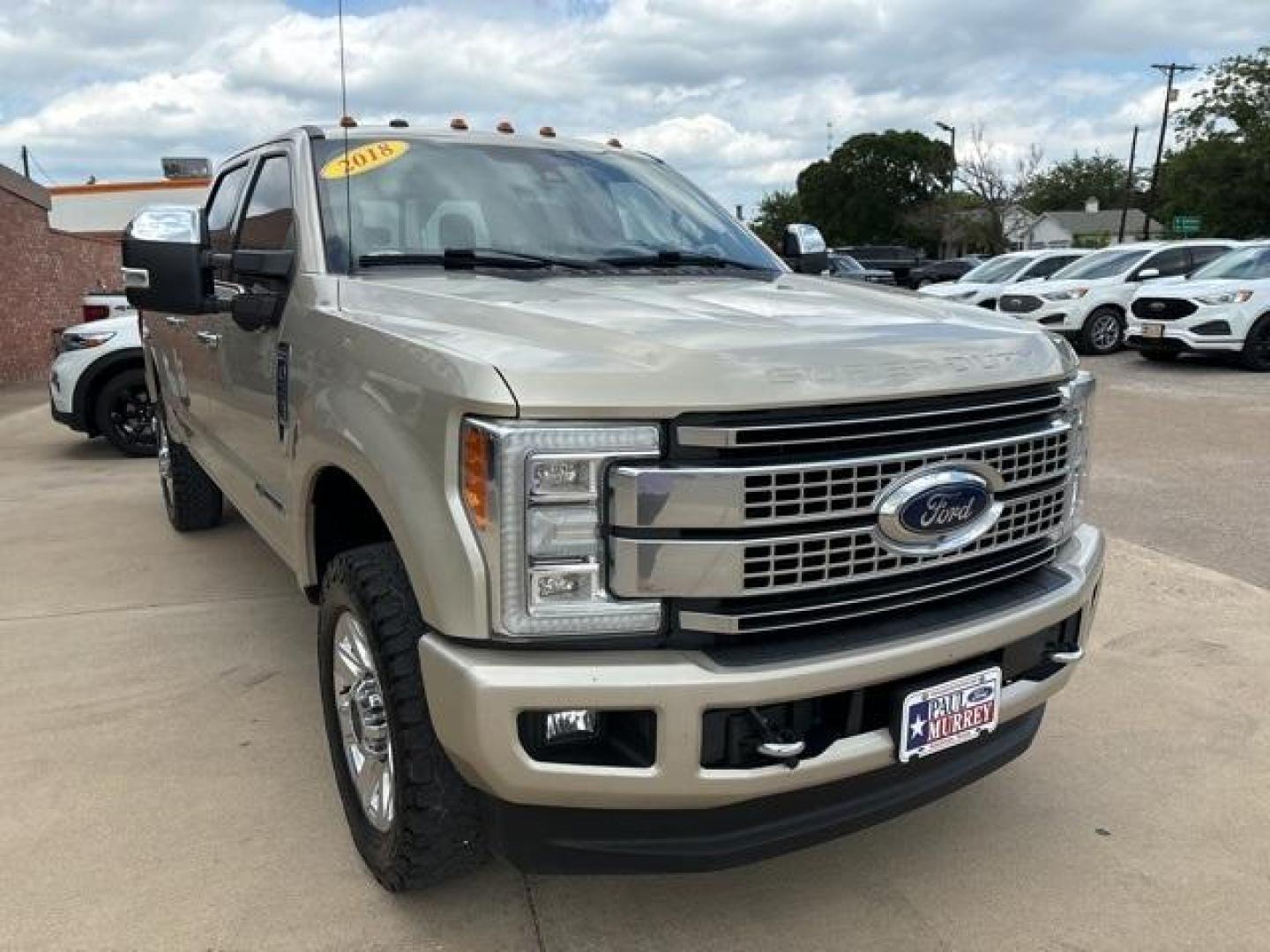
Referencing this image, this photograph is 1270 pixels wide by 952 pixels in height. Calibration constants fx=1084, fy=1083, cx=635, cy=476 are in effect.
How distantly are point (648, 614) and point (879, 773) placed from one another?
27.1 inches

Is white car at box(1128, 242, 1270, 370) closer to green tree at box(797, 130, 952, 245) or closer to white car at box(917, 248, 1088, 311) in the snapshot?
white car at box(917, 248, 1088, 311)

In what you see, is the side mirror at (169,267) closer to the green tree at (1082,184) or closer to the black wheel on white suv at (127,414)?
the black wheel on white suv at (127,414)

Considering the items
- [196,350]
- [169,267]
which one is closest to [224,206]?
[196,350]

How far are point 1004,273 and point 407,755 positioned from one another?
64.6 ft

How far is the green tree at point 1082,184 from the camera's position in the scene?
95375 millimetres

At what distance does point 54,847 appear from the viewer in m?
2.91

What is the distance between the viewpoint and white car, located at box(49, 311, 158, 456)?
8.91m

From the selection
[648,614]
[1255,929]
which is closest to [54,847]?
[648,614]

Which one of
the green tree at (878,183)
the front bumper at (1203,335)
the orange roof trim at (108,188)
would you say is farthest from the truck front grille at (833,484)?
the green tree at (878,183)

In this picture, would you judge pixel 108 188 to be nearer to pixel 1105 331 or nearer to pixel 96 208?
pixel 96 208

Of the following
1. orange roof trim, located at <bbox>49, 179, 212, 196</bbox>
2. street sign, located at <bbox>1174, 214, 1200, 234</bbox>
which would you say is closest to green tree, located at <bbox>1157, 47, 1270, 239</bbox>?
street sign, located at <bbox>1174, 214, 1200, 234</bbox>

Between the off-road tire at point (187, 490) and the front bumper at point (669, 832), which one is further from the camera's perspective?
the off-road tire at point (187, 490)

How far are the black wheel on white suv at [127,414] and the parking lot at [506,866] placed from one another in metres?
4.22

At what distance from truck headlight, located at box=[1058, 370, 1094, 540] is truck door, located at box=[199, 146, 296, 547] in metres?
2.16
